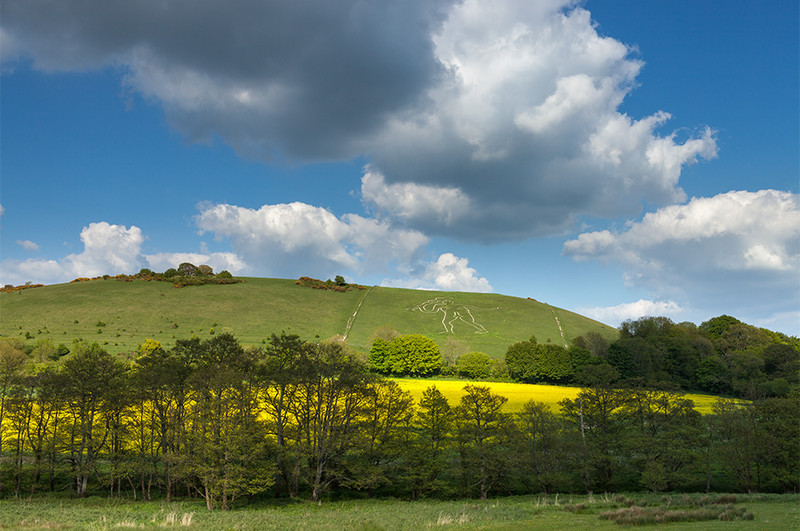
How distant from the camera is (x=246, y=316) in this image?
16225cm

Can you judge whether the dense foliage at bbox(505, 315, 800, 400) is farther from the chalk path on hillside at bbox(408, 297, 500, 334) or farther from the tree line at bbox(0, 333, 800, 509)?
the tree line at bbox(0, 333, 800, 509)

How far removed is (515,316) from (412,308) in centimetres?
4403

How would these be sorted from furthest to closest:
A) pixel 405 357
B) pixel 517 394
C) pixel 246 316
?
pixel 246 316 → pixel 405 357 → pixel 517 394

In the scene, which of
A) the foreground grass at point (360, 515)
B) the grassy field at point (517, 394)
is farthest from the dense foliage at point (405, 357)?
the foreground grass at point (360, 515)

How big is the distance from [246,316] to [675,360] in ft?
476

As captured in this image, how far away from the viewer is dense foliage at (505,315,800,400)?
124 m

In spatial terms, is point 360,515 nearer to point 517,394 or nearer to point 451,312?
point 517,394

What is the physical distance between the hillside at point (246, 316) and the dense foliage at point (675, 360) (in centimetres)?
1630

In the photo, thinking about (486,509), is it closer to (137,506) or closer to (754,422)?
(137,506)

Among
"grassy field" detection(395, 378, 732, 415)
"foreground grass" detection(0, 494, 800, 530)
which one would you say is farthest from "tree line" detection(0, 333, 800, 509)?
"grassy field" detection(395, 378, 732, 415)

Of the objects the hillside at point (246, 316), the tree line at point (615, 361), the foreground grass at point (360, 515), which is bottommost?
the foreground grass at point (360, 515)

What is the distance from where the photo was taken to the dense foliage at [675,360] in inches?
4892

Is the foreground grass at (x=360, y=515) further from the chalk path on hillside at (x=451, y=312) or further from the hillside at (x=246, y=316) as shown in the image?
the chalk path on hillside at (x=451, y=312)

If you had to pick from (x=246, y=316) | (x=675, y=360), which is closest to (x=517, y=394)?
(x=675, y=360)
